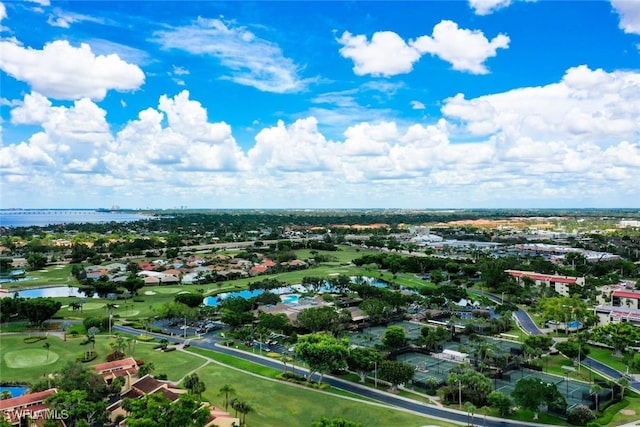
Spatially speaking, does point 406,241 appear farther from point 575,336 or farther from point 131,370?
point 131,370

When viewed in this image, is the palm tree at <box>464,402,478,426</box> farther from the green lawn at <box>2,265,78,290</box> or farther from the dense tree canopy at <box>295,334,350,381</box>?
the green lawn at <box>2,265,78,290</box>

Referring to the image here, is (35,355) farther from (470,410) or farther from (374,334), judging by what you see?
(470,410)

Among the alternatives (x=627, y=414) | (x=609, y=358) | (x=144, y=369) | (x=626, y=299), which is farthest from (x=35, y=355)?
(x=626, y=299)

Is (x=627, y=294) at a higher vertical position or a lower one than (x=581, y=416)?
higher

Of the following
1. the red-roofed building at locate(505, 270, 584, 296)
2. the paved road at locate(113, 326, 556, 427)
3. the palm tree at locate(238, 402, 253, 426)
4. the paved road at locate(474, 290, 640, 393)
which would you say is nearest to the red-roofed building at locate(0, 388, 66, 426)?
the palm tree at locate(238, 402, 253, 426)

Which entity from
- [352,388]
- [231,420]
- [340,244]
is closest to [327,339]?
[352,388]

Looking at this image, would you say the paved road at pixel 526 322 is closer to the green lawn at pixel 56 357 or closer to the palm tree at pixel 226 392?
the palm tree at pixel 226 392

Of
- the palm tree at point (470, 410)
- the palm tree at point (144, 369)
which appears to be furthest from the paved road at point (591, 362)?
the palm tree at point (144, 369)
